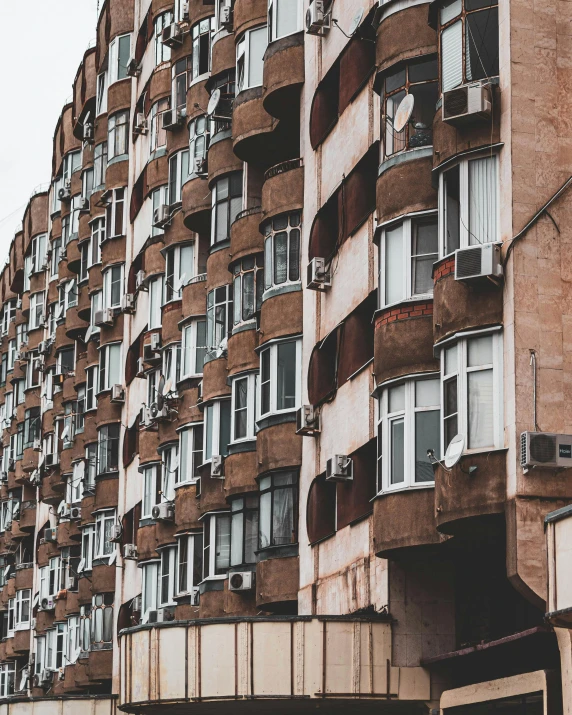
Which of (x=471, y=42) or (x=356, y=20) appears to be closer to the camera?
(x=471, y=42)

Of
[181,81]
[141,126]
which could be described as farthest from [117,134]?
[181,81]

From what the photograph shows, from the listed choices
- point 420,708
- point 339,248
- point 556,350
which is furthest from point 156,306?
point 556,350

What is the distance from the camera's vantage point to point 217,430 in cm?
3444

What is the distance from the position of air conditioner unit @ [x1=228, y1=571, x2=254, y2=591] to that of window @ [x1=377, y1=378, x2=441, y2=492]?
7.98 meters

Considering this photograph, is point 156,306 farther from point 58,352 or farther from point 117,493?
point 58,352

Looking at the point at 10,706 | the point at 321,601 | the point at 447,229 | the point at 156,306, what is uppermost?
the point at 156,306

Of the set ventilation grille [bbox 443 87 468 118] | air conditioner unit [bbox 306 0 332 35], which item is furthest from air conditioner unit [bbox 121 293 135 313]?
ventilation grille [bbox 443 87 468 118]

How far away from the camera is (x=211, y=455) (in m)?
34.6

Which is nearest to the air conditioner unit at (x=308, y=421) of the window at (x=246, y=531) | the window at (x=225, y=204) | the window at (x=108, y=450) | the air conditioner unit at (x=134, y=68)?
the window at (x=246, y=531)

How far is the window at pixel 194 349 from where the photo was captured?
37469 mm

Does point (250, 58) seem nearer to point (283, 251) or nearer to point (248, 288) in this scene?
point (248, 288)

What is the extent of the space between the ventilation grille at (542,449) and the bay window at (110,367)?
29.5 m

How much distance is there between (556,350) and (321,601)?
893 cm

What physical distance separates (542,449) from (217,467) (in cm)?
1483
